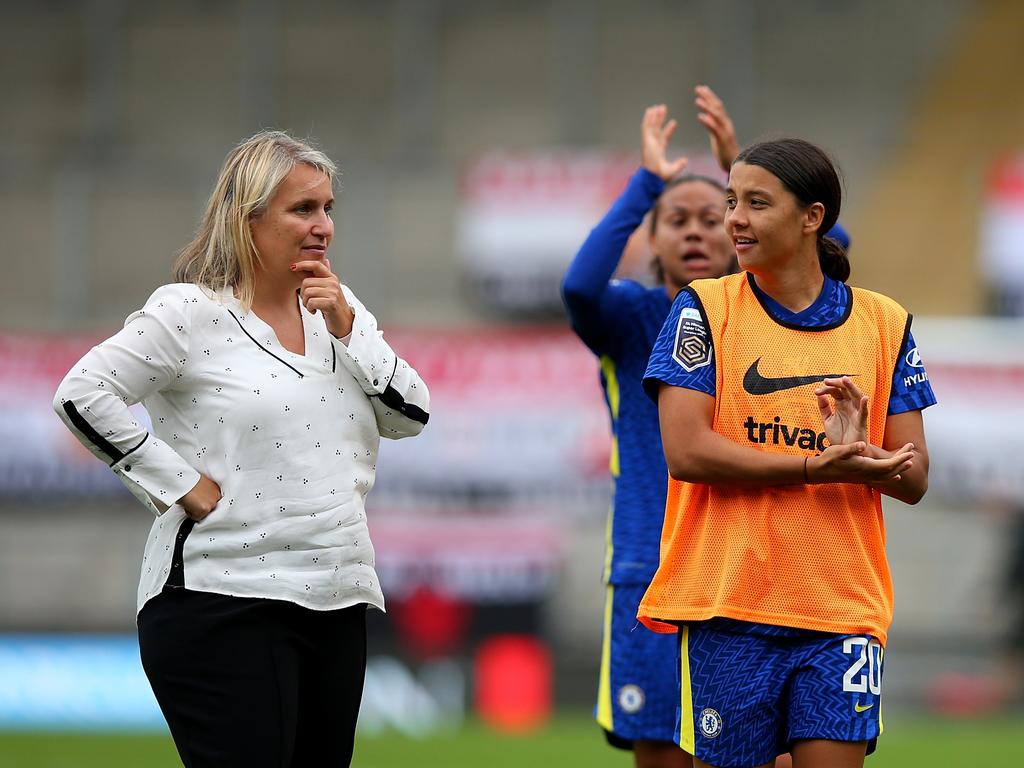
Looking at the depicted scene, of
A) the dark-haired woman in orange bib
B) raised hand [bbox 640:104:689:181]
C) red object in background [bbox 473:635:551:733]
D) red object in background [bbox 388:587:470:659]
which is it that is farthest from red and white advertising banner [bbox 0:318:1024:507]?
the dark-haired woman in orange bib

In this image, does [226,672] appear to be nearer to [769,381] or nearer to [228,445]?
[228,445]

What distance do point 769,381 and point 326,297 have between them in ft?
3.35

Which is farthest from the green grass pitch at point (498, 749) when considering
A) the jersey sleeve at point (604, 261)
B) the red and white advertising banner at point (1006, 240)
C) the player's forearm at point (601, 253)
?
the player's forearm at point (601, 253)

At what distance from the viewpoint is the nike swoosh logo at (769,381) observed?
11.2 feet

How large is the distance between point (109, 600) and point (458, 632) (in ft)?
13.6

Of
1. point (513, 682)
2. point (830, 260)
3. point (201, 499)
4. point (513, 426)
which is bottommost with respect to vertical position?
point (513, 682)

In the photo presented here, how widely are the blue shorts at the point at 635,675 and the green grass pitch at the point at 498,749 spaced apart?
16.5 ft

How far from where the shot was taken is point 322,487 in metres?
3.58

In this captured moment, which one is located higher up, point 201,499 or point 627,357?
point 627,357

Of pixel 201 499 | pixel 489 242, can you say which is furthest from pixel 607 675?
pixel 489 242

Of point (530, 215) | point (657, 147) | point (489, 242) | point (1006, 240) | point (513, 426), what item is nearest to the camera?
point (657, 147)

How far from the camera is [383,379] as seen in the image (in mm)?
3689

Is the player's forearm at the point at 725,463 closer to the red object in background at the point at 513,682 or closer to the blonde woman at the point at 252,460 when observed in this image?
the blonde woman at the point at 252,460

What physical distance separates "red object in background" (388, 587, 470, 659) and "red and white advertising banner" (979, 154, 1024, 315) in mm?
6613
